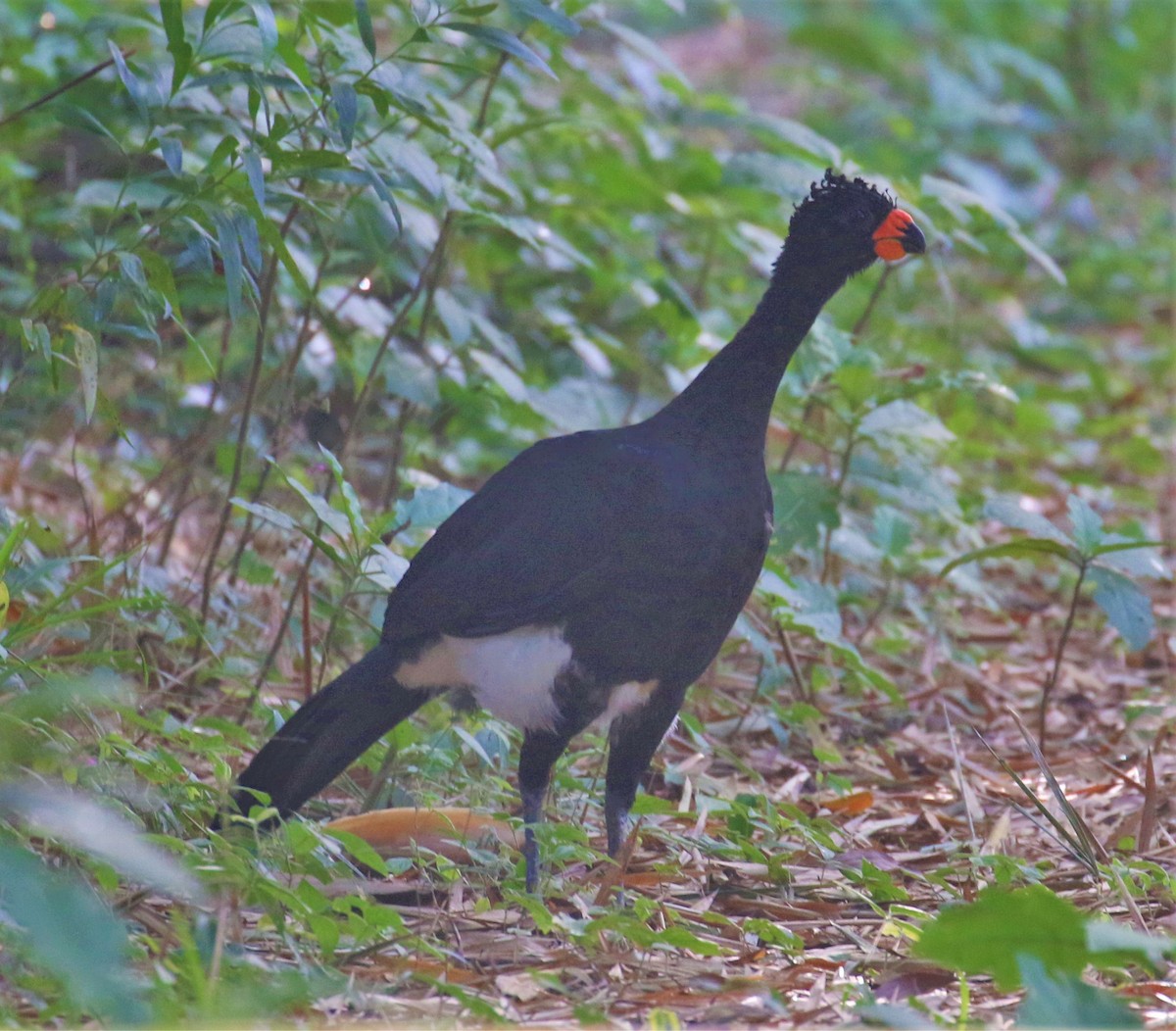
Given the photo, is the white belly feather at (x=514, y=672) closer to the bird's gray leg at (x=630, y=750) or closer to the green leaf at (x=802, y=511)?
the bird's gray leg at (x=630, y=750)

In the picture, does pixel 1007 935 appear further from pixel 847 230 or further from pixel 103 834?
pixel 847 230

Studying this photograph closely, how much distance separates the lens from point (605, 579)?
9.33ft

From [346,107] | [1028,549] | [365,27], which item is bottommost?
[1028,549]

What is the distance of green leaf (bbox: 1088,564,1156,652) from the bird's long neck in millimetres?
1050

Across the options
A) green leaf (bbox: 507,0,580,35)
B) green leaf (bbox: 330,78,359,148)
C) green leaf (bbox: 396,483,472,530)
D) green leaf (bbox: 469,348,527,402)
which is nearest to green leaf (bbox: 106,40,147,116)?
green leaf (bbox: 330,78,359,148)

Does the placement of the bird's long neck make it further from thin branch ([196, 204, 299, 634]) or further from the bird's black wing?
thin branch ([196, 204, 299, 634])

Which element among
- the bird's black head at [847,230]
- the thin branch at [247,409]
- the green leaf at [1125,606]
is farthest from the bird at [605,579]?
the green leaf at [1125,606]

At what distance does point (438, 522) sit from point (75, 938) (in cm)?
163

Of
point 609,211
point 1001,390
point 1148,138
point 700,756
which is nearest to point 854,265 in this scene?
point 1001,390

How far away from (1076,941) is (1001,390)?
2234mm

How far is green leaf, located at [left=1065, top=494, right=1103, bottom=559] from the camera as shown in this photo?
11.4 feet

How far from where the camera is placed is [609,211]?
5.50m

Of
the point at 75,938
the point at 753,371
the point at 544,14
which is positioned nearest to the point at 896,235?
the point at 753,371

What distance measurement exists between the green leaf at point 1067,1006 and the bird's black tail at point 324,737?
153cm
